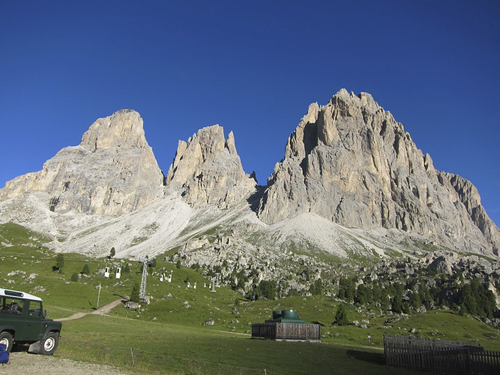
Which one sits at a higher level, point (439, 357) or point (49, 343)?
point (49, 343)

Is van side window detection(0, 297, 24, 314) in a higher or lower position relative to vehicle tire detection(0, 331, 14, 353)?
higher

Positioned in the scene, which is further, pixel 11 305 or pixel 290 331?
pixel 290 331

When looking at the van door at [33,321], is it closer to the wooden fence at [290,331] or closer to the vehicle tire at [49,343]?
the vehicle tire at [49,343]

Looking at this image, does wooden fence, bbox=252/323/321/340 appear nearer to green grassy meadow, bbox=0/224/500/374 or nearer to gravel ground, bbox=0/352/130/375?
green grassy meadow, bbox=0/224/500/374

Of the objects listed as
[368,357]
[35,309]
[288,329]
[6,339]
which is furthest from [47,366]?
[288,329]

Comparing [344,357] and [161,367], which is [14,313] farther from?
[344,357]

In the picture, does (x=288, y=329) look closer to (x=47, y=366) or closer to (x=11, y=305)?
(x=47, y=366)

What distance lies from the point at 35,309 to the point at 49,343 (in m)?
2.67

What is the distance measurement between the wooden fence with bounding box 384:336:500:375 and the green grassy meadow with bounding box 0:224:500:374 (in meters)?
2.05

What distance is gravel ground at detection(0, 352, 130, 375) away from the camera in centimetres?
1962

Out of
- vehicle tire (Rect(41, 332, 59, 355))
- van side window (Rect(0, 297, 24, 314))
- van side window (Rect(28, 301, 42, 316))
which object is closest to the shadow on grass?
vehicle tire (Rect(41, 332, 59, 355))

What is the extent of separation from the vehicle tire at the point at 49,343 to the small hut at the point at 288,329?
3454 centimetres

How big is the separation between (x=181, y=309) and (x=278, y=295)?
65961 millimetres

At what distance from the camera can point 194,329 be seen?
64062 millimetres
